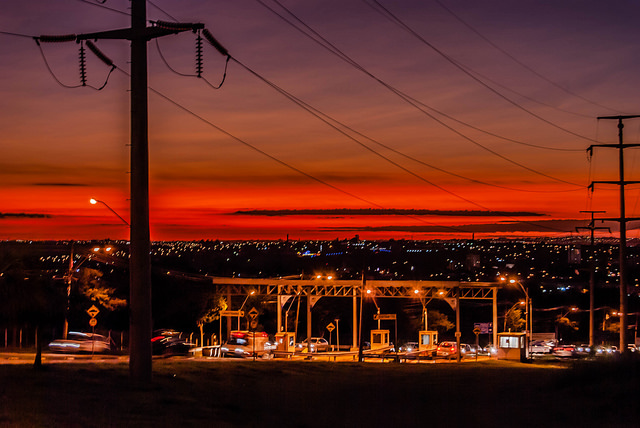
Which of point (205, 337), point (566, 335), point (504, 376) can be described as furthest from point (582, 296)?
point (504, 376)

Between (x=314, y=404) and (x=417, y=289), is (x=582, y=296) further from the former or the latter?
(x=314, y=404)

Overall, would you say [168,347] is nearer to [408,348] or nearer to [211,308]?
[211,308]

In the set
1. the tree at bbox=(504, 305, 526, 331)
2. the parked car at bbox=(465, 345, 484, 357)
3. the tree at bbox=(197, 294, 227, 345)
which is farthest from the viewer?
the tree at bbox=(504, 305, 526, 331)

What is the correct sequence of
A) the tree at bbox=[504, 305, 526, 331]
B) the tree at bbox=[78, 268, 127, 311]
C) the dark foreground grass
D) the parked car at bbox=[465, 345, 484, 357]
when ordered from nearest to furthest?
the dark foreground grass, the tree at bbox=[78, 268, 127, 311], the parked car at bbox=[465, 345, 484, 357], the tree at bbox=[504, 305, 526, 331]

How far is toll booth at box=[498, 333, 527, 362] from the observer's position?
56.2m

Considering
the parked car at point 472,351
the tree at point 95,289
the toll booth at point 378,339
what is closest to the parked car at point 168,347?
the tree at point 95,289

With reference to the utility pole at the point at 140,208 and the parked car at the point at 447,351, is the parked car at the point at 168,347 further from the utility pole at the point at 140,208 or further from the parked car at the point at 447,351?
the utility pole at the point at 140,208

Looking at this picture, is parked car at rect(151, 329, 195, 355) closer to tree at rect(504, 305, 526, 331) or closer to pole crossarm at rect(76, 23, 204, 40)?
pole crossarm at rect(76, 23, 204, 40)

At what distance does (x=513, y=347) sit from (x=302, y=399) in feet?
119

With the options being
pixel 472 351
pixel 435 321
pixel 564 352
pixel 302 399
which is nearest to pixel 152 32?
pixel 302 399

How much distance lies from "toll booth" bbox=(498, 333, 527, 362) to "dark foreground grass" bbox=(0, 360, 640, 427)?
85.2ft

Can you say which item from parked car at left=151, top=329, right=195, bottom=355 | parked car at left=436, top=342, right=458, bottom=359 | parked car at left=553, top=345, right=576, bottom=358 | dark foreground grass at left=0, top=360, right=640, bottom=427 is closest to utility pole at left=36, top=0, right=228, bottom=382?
dark foreground grass at left=0, top=360, right=640, bottom=427

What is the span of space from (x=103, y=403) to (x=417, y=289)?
2098 inches

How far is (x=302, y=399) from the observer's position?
2384 cm
